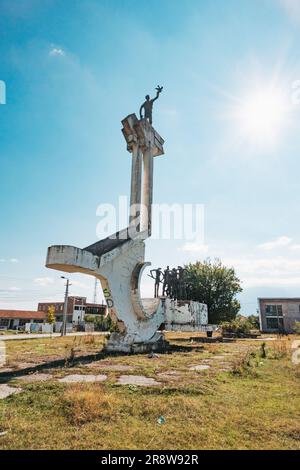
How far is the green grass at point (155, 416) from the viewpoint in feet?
9.52

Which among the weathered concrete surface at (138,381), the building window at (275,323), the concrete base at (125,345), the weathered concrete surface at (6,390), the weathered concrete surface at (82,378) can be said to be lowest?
the weathered concrete surface at (6,390)

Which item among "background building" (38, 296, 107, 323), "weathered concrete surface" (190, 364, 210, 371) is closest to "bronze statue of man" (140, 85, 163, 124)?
"weathered concrete surface" (190, 364, 210, 371)

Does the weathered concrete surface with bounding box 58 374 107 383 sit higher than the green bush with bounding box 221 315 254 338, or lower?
lower

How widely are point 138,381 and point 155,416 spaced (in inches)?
77.0

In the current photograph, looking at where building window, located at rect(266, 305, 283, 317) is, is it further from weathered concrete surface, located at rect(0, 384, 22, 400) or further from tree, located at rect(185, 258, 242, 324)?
weathered concrete surface, located at rect(0, 384, 22, 400)

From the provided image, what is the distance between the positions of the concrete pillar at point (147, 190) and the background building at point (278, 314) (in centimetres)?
3282

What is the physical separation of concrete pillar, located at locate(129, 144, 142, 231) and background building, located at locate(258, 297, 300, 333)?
33734 millimetres

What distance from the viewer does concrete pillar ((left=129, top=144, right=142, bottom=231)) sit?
12.8 meters

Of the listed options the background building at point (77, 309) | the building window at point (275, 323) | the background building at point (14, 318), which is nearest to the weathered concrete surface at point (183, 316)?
the building window at point (275, 323)

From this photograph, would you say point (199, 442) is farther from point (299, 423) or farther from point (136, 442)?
point (299, 423)

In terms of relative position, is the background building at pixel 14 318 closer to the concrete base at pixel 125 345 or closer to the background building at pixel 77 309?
the background building at pixel 77 309

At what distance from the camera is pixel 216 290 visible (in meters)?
27.2

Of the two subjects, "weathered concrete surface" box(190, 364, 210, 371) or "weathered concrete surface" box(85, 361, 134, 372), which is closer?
"weathered concrete surface" box(85, 361, 134, 372)
